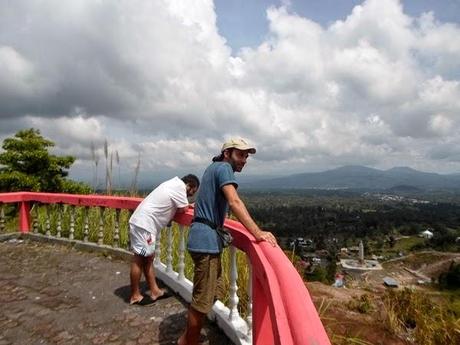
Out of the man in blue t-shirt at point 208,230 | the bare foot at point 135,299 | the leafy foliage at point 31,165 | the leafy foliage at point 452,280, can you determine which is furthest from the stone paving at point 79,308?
the leafy foliage at point 452,280

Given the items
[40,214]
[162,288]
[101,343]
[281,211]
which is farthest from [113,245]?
[281,211]

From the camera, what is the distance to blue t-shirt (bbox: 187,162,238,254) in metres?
3.44

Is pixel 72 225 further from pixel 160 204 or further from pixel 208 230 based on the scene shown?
pixel 208 230

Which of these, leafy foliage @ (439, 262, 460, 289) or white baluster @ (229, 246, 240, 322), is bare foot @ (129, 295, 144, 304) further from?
leafy foliage @ (439, 262, 460, 289)

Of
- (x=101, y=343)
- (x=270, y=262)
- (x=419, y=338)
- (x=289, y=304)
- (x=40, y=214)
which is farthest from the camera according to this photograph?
(x=40, y=214)

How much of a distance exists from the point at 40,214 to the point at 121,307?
5.22 metres

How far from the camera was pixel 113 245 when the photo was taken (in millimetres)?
7348

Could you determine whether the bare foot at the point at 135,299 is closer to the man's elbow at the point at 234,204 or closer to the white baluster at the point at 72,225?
the man's elbow at the point at 234,204

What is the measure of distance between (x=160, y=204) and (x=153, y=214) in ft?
0.51

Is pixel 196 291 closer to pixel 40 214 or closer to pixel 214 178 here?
pixel 214 178

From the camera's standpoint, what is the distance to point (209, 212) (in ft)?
11.5

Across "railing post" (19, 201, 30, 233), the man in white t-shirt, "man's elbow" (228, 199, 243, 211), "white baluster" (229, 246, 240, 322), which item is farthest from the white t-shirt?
"railing post" (19, 201, 30, 233)

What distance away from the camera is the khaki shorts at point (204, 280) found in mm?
3518

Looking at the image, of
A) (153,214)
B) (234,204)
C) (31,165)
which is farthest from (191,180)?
(31,165)
